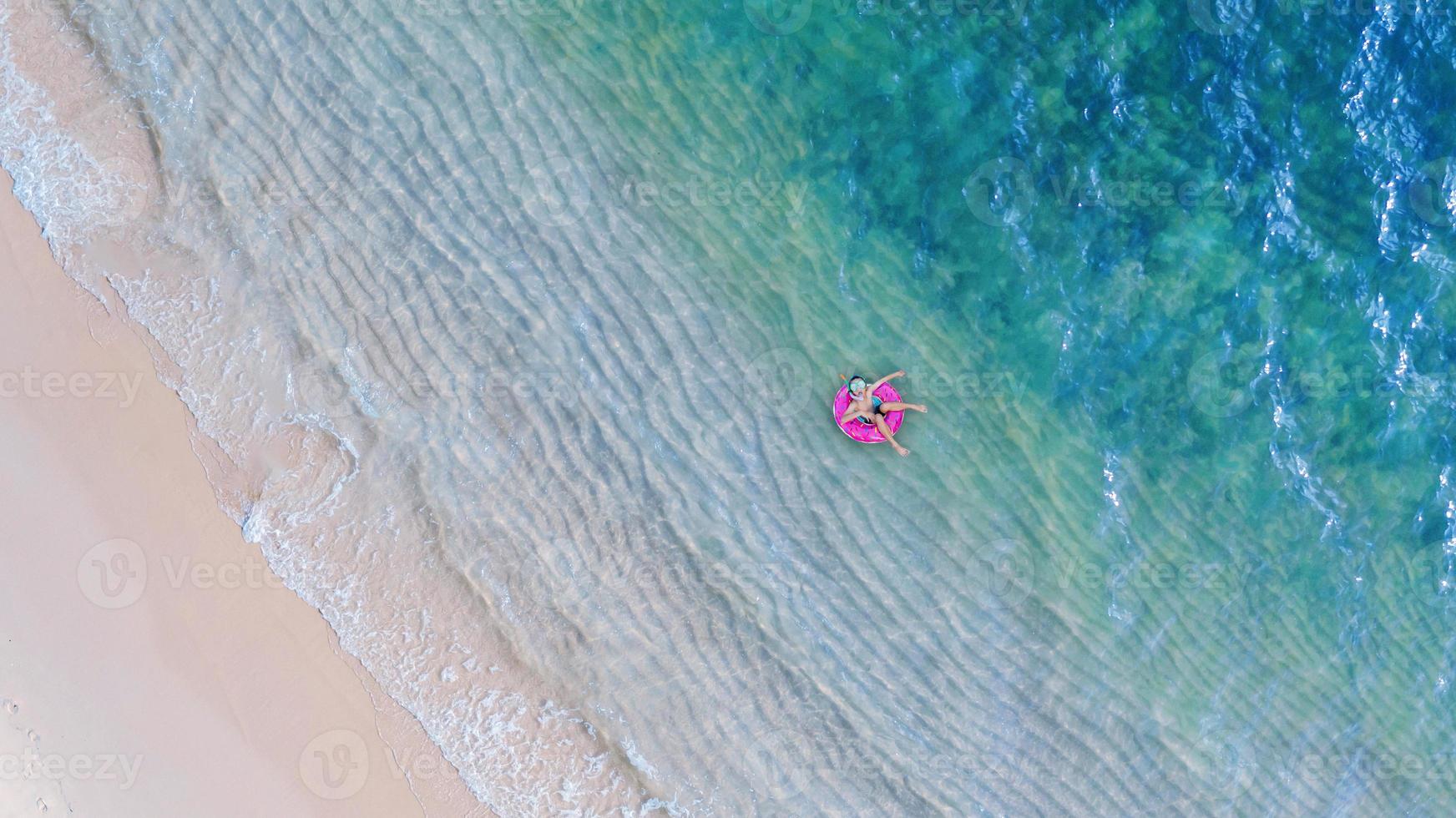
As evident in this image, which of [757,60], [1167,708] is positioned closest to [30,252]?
[757,60]

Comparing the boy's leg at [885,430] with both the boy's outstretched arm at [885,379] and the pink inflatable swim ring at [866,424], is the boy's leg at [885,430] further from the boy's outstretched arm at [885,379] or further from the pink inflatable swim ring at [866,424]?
the boy's outstretched arm at [885,379]

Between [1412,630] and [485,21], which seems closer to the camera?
[485,21]

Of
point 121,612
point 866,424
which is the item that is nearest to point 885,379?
point 866,424

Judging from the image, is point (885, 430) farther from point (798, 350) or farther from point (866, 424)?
point (798, 350)

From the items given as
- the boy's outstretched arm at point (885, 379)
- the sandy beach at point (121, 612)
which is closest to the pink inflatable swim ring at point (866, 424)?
the boy's outstretched arm at point (885, 379)

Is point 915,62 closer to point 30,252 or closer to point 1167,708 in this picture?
point 1167,708

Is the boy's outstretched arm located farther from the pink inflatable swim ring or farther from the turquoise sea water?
the turquoise sea water
